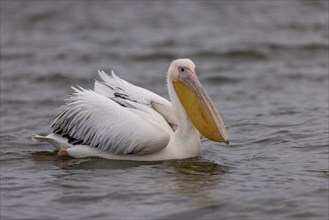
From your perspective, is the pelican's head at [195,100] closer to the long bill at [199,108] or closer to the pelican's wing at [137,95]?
the long bill at [199,108]

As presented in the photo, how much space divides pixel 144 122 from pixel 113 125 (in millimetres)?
295

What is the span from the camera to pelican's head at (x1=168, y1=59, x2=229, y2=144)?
22.9 ft

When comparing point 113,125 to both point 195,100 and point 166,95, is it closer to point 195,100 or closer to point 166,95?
point 195,100

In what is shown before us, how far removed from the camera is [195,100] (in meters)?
7.11

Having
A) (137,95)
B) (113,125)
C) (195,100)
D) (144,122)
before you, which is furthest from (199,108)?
(113,125)

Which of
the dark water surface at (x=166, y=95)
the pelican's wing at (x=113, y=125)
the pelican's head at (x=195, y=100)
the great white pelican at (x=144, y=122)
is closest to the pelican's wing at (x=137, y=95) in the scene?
the great white pelican at (x=144, y=122)

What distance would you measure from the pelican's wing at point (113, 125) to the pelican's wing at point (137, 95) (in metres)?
0.14

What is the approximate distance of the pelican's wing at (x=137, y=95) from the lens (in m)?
7.36

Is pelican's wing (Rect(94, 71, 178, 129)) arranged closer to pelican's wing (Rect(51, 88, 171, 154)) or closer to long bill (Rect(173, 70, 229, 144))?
pelican's wing (Rect(51, 88, 171, 154))

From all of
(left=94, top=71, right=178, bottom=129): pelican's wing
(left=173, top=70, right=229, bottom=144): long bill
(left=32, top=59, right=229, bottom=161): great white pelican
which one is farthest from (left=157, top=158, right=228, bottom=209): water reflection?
(left=94, top=71, right=178, bottom=129): pelican's wing

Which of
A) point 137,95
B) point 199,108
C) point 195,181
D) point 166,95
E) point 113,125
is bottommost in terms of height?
point 195,181

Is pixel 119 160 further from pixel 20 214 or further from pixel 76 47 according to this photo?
pixel 76 47

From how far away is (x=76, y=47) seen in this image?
536 inches

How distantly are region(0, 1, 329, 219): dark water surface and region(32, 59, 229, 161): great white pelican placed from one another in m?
0.13
